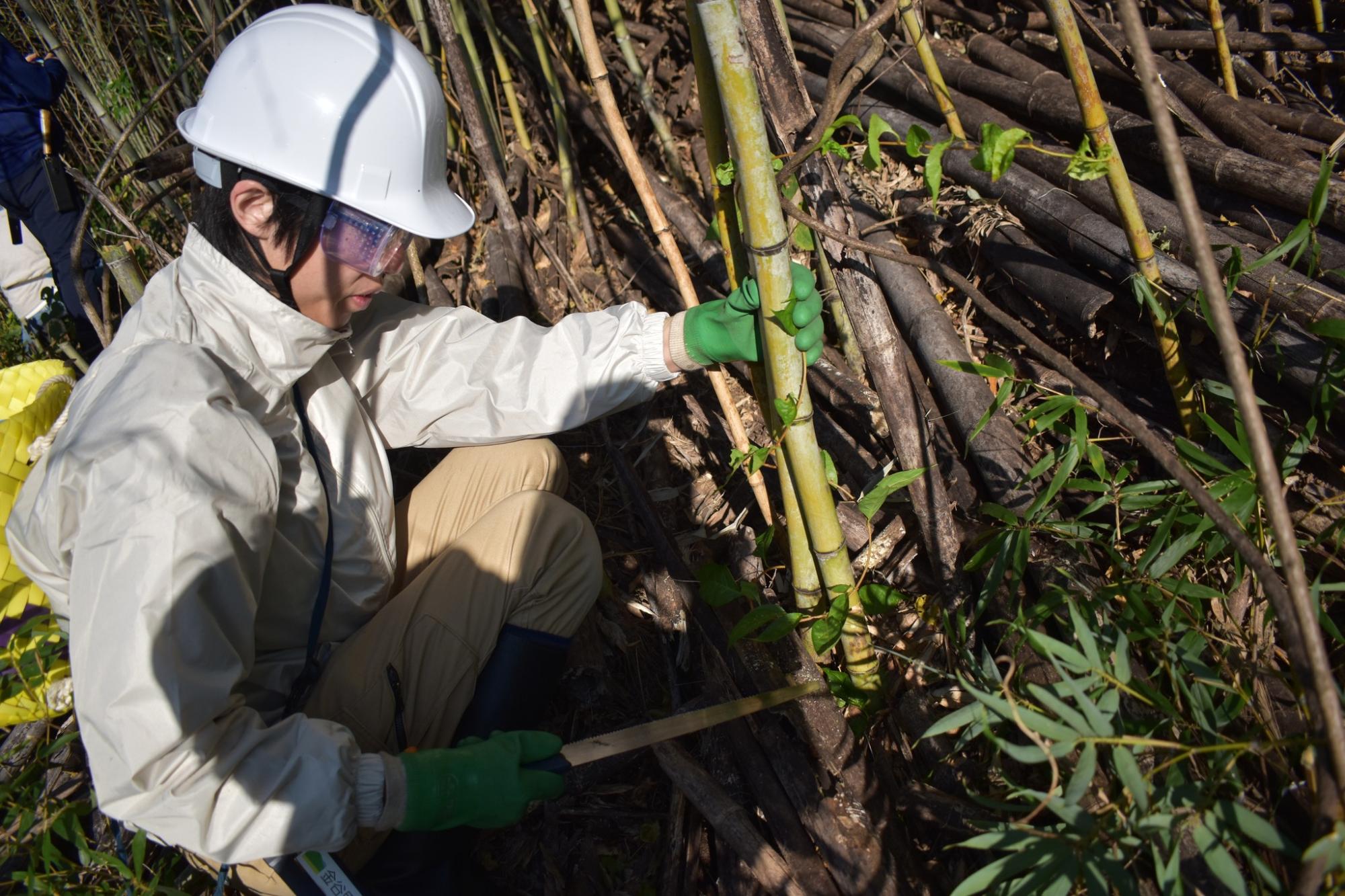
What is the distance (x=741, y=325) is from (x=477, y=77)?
1.97 meters

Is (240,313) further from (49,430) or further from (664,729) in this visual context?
(664,729)

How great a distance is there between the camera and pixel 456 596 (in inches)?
76.2

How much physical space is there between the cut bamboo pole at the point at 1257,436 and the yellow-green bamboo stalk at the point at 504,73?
2.73m

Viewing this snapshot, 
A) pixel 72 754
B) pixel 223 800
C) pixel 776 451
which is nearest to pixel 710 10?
pixel 776 451

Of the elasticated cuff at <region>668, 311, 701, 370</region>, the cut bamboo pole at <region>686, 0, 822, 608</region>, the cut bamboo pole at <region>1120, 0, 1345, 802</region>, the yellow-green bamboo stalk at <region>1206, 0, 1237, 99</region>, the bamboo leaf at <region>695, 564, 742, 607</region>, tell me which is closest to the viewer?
the cut bamboo pole at <region>1120, 0, 1345, 802</region>

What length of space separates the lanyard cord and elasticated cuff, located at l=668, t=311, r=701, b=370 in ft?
2.74

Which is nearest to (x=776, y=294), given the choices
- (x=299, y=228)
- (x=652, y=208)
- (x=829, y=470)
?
(x=829, y=470)

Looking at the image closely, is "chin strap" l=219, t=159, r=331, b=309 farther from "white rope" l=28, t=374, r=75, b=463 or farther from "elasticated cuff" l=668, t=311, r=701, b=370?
"elasticated cuff" l=668, t=311, r=701, b=370

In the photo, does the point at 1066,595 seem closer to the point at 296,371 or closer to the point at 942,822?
the point at 942,822

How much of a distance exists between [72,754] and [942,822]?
215 cm

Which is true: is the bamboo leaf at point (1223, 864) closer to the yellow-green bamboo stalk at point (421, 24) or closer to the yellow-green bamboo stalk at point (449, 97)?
the yellow-green bamboo stalk at point (449, 97)

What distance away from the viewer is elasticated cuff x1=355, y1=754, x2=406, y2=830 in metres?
1.54

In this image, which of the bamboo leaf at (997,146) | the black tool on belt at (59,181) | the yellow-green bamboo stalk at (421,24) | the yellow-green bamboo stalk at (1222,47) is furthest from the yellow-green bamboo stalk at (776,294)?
the black tool on belt at (59,181)

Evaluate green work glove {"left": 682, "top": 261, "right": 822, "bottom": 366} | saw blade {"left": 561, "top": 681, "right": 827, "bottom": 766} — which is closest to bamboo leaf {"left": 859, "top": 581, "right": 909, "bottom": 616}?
saw blade {"left": 561, "top": 681, "right": 827, "bottom": 766}
